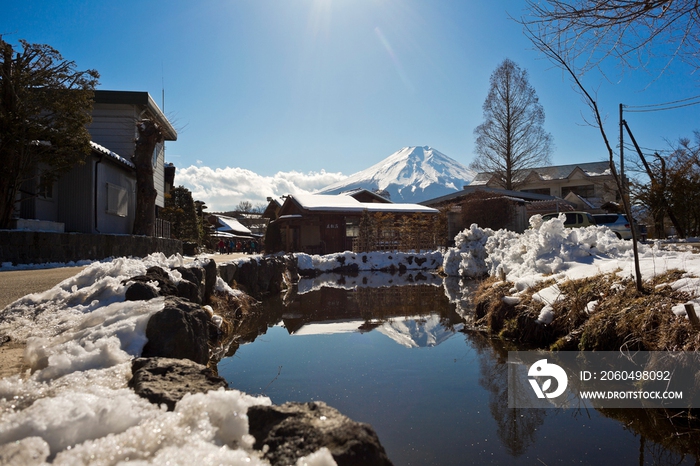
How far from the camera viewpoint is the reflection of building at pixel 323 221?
24.3 meters

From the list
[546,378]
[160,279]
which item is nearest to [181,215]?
[160,279]

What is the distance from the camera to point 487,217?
81.0 ft

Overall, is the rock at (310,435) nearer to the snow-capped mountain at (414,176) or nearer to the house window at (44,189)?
the house window at (44,189)

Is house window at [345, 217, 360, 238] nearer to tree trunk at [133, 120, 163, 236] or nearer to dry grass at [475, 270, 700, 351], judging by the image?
tree trunk at [133, 120, 163, 236]

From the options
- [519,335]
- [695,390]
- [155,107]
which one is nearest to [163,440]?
[695,390]

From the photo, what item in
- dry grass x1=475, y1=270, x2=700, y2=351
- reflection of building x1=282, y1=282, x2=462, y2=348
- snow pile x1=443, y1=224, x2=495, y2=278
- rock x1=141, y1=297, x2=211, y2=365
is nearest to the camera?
rock x1=141, y1=297, x2=211, y2=365

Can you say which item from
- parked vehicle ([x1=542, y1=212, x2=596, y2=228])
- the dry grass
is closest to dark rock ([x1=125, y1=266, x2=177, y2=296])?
the dry grass

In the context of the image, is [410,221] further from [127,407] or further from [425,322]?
[127,407]

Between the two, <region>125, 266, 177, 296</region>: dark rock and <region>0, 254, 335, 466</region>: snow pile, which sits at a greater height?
<region>125, 266, 177, 296</region>: dark rock

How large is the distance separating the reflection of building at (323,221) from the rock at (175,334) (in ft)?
63.7

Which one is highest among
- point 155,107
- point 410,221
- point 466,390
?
point 155,107

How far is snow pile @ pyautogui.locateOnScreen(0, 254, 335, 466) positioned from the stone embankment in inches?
2.8

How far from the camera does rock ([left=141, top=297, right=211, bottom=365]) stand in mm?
3369

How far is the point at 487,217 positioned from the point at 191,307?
2235 centimetres
